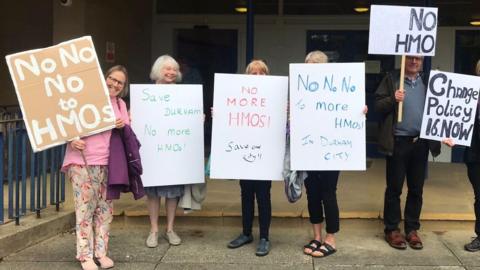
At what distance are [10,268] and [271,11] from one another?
247 inches

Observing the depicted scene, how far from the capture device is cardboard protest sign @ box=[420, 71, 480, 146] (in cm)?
484

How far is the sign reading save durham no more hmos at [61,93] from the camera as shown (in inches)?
166

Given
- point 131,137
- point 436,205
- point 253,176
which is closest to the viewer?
point 131,137

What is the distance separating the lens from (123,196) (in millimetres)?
6445

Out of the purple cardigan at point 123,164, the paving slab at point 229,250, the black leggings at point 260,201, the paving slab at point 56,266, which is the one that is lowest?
the paving slab at point 56,266

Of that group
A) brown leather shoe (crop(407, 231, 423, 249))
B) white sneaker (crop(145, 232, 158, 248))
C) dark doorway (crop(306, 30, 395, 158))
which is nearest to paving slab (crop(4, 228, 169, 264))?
white sneaker (crop(145, 232, 158, 248))

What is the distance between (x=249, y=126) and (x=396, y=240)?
164cm

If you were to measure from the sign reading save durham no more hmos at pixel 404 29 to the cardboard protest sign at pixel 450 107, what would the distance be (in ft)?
0.91

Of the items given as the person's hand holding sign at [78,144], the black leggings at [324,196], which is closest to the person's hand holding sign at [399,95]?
the black leggings at [324,196]

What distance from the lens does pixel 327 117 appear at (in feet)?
15.8

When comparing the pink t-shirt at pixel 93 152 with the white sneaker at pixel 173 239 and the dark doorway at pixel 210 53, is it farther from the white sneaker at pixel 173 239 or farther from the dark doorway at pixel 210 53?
the dark doorway at pixel 210 53

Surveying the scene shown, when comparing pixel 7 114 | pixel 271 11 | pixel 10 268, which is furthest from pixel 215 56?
pixel 10 268

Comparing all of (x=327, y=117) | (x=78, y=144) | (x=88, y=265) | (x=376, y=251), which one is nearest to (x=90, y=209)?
(x=88, y=265)

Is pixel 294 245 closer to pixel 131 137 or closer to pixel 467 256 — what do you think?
pixel 467 256
